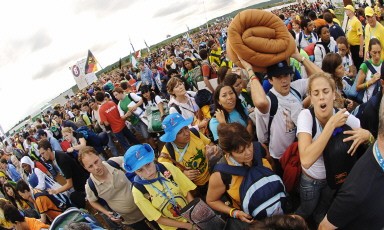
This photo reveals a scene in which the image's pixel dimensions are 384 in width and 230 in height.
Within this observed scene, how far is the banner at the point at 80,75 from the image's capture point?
17.4 meters

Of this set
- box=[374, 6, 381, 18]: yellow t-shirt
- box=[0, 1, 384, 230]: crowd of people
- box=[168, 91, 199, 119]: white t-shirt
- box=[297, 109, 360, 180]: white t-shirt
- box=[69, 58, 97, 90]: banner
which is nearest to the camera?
box=[0, 1, 384, 230]: crowd of people

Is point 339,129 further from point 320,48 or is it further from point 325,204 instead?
point 320,48

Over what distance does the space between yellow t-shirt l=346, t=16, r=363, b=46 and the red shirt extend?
19.8 feet

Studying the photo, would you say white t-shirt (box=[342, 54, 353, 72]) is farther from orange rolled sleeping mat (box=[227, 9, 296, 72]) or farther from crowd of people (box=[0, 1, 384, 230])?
orange rolled sleeping mat (box=[227, 9, 296, 72])

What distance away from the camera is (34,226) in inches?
131

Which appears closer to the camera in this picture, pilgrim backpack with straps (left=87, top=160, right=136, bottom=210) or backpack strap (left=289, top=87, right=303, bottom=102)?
backpack strap (left=289, top=87, right=303, bottom=102)

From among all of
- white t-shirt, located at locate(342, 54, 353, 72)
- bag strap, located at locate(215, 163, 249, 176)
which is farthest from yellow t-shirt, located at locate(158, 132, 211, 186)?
white t-shirt, located at locate(342, 54, 353, 72)

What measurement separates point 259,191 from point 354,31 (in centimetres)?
606

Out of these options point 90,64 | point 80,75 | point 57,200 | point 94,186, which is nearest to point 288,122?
point 94,186

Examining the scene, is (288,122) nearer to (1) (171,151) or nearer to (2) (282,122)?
(2) (282,122)

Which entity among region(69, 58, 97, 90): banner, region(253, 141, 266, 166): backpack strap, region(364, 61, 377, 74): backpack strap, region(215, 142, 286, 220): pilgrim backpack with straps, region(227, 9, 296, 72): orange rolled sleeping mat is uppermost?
region(69, 58, 97, 90): banner

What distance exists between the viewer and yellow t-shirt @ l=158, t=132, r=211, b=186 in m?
3.04

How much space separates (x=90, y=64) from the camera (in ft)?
60.6

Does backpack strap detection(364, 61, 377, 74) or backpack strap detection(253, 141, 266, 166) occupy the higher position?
backpack strap detection(253, 141, 266, 166)
